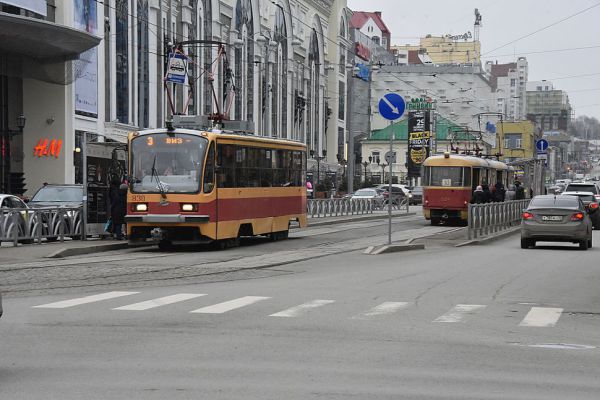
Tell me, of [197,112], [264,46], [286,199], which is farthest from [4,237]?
[264,46]

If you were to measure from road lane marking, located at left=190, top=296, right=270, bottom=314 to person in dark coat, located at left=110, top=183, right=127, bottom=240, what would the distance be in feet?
39.1

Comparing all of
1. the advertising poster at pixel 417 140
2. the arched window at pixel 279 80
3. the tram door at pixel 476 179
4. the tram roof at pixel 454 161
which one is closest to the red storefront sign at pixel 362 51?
the advertising poster at pixel 417 140

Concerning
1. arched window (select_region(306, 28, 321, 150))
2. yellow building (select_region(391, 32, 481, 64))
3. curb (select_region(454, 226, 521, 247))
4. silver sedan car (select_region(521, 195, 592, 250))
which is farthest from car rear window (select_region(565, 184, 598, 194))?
yellow building (select_region(391, 32, 481, 64))

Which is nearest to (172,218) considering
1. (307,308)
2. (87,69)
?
(307,308)

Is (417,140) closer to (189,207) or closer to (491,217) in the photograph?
(491,217)

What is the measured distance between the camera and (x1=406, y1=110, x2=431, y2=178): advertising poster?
267ft

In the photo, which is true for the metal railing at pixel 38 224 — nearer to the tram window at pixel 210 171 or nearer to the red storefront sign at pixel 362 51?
the tram window at pixel 210 171

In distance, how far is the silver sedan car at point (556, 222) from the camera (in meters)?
25.5

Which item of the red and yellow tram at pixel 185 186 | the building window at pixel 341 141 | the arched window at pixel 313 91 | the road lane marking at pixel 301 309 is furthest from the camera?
the building window at pixel 341 141

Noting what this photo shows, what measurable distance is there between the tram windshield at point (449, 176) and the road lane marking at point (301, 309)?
27.6 m

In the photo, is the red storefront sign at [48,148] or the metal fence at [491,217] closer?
the metal fence at [491,217]

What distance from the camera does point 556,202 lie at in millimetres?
25859

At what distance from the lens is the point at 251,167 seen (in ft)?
82.5

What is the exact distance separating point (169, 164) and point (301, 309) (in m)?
11.4
